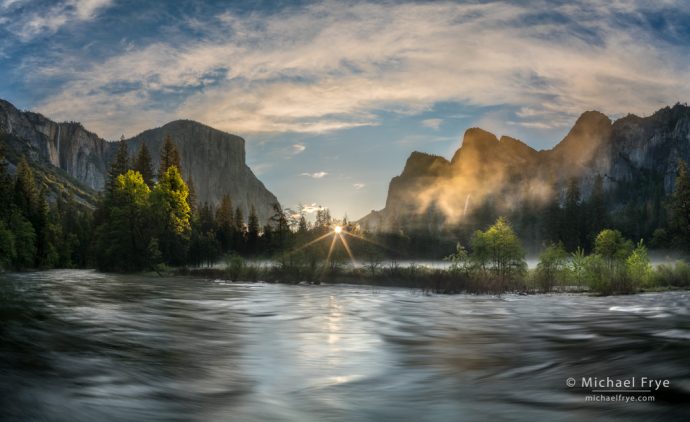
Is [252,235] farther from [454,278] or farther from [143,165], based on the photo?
[454,278]

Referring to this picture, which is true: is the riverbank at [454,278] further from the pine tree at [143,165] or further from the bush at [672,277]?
the pine tree at [143,165]

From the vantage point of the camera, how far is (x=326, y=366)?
11047 millimetres

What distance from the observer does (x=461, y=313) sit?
2328 centimetres

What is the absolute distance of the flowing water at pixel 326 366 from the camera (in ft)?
24.0

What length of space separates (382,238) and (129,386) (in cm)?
15499

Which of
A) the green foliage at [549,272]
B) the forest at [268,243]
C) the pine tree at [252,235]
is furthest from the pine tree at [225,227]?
the green foliage at [549,272]

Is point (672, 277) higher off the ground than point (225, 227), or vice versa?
point (225, 227)

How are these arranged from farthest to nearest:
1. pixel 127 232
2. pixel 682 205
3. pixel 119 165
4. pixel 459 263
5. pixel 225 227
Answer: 1. pixel 225 227
2. pixel 119 165
3. pixel 682 205
4. pixel 127 232
5. pixel 459 263

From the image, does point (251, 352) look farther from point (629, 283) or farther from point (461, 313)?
point (629, 283)

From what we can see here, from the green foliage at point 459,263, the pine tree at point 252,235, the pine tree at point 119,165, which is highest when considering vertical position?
the pine tree at point 119,165

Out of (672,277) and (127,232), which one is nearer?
(672,277)

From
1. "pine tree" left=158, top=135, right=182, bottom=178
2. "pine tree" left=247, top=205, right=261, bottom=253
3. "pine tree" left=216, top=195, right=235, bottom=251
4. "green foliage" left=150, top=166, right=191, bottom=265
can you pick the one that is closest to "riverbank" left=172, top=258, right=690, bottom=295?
"green foliage" left=150, top=166, right=191, bottom=265

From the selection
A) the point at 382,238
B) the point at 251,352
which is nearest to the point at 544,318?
the point at 251,352

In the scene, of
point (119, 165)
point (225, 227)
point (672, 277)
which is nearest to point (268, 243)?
point (225, 227)
